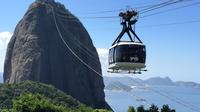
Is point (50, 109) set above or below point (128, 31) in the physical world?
below

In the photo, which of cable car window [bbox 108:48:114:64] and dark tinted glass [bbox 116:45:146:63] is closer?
dark tinted glass [bbox 116:45:146:63]

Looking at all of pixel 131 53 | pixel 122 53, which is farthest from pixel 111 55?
pixel 131 53

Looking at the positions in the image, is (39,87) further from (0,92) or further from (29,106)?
(29,106)

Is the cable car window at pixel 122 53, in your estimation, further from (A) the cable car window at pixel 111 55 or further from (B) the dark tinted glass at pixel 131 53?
(A) the cable car window at pixel 111 55

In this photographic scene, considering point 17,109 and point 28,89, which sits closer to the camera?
point 17,109

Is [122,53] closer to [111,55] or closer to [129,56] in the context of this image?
[129,56]

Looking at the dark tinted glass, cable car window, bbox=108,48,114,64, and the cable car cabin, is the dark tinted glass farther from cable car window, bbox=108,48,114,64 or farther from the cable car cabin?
cable car window, bbox=108,48,114,64

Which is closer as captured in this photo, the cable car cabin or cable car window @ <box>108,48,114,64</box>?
the cable car cabin

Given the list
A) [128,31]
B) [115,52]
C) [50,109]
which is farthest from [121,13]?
[50,109]

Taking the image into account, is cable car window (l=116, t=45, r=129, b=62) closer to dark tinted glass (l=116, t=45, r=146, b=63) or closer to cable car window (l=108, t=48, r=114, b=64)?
dark tinted glass (l=116, t=45, r=146, b=63)
